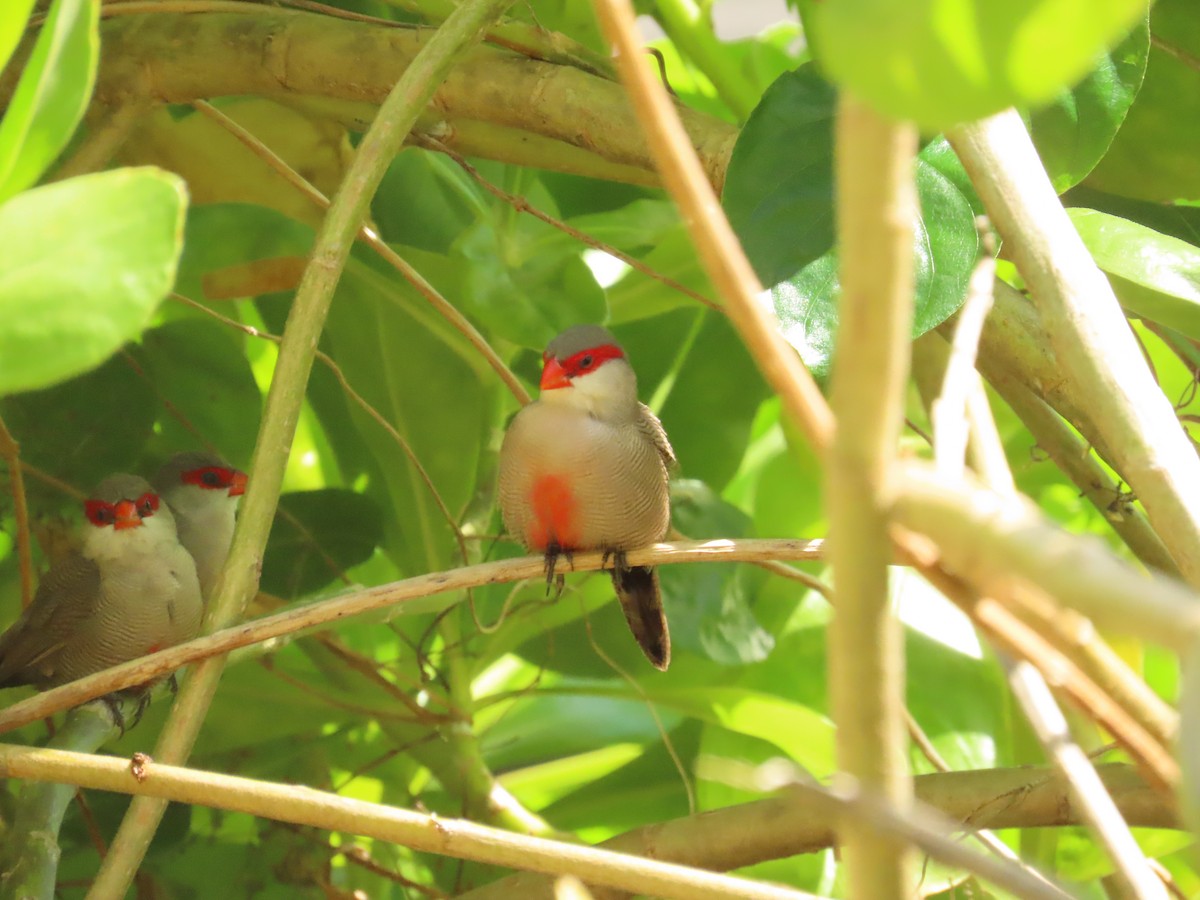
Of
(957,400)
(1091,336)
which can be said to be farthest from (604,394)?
(957,400)

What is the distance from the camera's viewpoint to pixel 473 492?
8.38 feet

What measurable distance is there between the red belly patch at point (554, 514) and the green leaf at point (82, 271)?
1.83 m

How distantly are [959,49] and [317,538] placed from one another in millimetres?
2142

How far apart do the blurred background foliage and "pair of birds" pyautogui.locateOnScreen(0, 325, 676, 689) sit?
77 mm

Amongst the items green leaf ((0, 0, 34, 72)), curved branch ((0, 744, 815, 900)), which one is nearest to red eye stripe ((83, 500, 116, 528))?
curved branch ((0, 744, 815, 900))

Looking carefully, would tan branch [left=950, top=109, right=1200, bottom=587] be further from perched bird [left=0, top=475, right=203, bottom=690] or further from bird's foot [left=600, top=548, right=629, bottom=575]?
perched bird [left=0, top=475, right=203, bottom=690]

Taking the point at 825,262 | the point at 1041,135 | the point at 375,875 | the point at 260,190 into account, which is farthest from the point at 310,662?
the point at 1041,135

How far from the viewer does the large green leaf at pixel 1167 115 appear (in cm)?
200

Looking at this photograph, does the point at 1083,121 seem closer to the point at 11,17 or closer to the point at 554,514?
the point at 554,514

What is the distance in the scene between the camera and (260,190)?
236 centimetres

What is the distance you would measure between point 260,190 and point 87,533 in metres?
0.94

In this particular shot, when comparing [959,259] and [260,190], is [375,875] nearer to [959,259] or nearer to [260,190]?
[260,190]

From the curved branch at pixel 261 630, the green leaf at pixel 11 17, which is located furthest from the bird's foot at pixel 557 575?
the green leaf at pixel 11 17

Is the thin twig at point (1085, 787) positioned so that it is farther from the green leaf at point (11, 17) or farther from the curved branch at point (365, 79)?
the curved branch at point (365, 79)
